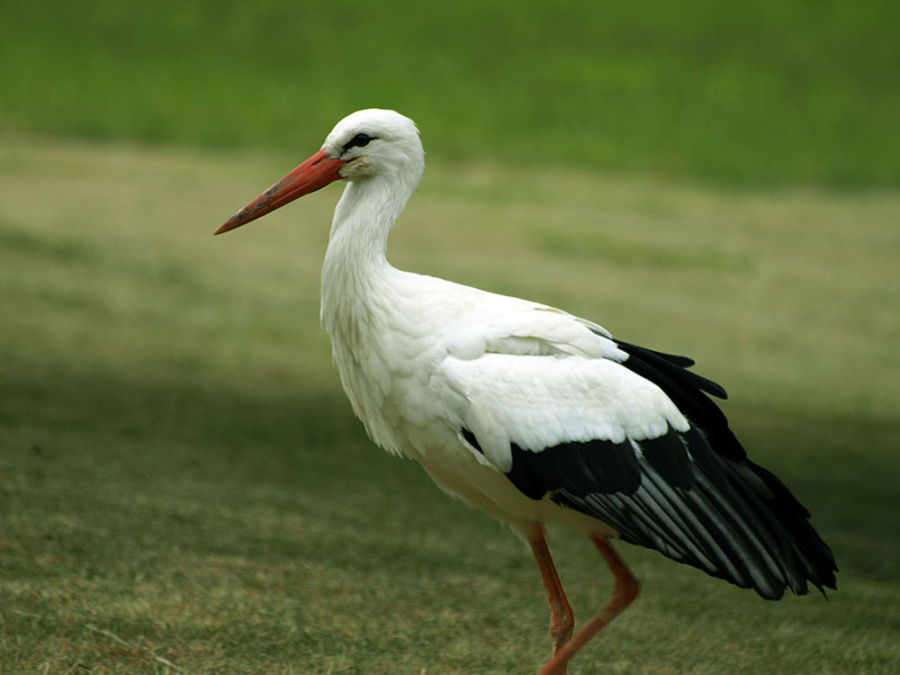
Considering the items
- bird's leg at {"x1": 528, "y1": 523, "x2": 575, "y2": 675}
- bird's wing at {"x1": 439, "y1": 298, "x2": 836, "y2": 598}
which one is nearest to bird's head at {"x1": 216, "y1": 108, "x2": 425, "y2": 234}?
bird's wing at {"x1": 439, "y1": 298, "x2": 836, "y2": 598}

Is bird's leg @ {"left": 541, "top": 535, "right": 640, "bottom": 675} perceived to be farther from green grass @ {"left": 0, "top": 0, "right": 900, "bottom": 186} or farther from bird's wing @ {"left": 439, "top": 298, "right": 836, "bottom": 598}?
green grass @ {"left": 0, "top": 0, "right": 900, "bottom": 186}

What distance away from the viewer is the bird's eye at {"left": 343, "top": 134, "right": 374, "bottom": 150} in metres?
3.57

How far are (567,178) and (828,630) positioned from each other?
9641 millimetres

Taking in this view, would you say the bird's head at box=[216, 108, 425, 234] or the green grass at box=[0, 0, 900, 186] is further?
the green grass at box=[0, 0, 900, 186]

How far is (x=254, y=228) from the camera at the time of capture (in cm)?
1104

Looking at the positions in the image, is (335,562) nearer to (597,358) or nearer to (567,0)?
(597,358)

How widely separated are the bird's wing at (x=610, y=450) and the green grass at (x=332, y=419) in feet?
2.19

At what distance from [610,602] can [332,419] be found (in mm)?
3344

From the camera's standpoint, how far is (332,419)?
22.3 ft

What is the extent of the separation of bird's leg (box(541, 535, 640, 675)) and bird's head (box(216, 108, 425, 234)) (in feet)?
4.00

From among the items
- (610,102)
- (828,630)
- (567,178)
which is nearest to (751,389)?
(828,630)

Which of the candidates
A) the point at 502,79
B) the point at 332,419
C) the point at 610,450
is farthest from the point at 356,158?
the point at 502,79

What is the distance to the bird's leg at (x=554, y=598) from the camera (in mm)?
3578

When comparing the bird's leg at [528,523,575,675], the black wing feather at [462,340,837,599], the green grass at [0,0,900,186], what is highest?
the green grass at [0,0,900,186]
